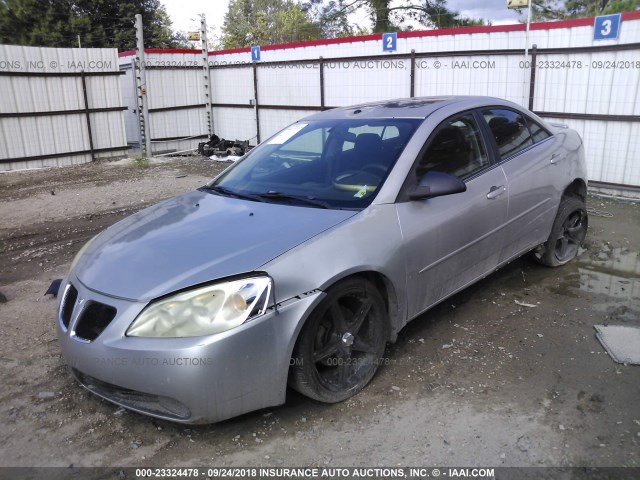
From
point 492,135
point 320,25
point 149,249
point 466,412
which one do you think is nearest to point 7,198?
point 149,249

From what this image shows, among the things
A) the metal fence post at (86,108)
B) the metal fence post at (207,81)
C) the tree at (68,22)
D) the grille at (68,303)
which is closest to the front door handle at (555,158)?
the grille at (68,303)

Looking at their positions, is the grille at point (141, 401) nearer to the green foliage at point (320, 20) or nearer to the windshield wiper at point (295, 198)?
the windshield wiper at point (295, 198)

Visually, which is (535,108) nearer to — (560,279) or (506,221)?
(560,279)

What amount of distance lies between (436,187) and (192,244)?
1536 millimetres

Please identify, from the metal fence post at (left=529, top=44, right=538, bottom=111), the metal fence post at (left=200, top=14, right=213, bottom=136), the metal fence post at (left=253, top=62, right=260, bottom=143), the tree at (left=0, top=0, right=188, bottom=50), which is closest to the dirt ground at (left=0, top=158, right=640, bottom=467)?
the metal fence post at (left=529, top=44, right=538, bottom=111)

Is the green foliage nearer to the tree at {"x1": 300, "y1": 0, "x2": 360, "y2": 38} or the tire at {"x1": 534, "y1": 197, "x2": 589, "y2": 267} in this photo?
the tree at {"x1": 300, "y1": 0, "x2": 360, "y2": 38}

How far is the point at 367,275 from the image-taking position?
3205 millimetres

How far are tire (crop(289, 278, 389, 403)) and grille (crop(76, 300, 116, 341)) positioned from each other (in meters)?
0.96

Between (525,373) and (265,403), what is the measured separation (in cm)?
172

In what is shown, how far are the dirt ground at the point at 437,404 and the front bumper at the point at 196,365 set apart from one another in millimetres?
274

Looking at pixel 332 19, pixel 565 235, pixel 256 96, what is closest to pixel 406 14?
pixel 332 19

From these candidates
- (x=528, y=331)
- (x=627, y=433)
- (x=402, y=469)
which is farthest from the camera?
(x=528, y=331)

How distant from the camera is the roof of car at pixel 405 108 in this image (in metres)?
4.05

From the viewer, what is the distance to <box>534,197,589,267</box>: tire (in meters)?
5.08
